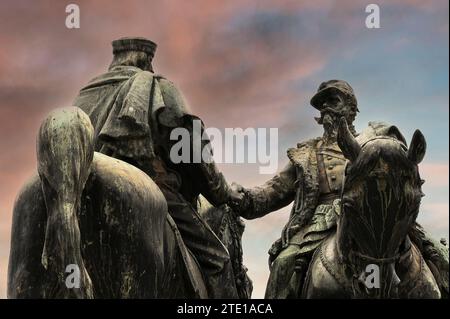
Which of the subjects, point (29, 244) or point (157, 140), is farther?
point (157, 140)

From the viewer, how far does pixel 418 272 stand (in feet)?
43.8

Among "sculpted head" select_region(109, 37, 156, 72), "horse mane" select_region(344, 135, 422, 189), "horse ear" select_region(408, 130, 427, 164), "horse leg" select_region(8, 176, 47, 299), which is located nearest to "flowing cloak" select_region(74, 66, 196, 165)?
"sculpted head" select_region(109, 37, 156, 72)

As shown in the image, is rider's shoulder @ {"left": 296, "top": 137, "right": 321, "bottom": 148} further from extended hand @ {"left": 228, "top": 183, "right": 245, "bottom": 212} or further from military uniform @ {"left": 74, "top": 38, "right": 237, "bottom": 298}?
military uniform @ {"left": 74, "top": 38, "right": 237, "bottom": 298}

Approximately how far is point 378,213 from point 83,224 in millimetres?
2532

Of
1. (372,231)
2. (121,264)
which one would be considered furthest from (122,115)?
(372,231)

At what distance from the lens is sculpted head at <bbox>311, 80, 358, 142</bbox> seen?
1464 cm

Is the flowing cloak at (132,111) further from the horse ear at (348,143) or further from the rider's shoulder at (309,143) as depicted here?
the rider's shoulder at (309,143)

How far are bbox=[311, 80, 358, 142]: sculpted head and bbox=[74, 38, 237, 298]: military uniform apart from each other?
1.66 m

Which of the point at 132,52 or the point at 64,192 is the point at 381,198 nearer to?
the point at 64,192

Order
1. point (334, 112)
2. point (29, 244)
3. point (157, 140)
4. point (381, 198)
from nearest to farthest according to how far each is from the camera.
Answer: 1. point (29, 244)
2. point (381, 198)
3. point (157, 140)
4. point (334, 112)

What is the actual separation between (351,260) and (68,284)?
304 cm

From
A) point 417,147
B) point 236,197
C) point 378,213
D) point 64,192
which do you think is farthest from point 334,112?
point 64,192

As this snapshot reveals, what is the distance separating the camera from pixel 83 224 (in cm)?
1149

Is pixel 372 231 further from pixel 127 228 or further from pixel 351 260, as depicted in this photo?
pixel 127 228
